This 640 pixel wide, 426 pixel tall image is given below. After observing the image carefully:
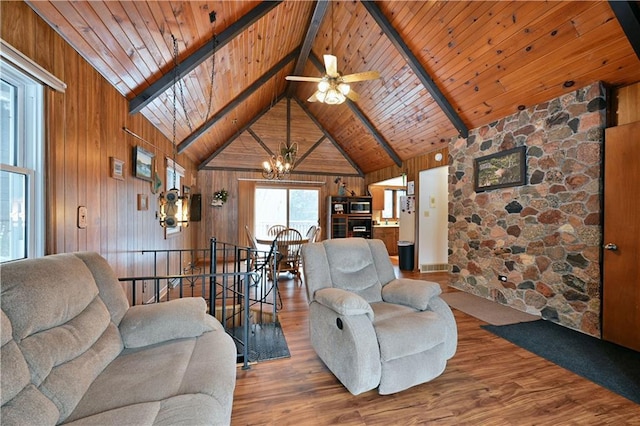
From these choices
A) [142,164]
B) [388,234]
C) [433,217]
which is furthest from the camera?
[388,234]

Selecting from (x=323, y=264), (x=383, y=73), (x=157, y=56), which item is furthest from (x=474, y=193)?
(x=157, y=56)

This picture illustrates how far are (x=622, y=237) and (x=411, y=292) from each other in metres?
2.22

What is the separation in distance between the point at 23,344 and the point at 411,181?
20.3 feet

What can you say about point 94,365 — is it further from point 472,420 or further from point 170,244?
point 170,244

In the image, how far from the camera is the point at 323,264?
240 cm

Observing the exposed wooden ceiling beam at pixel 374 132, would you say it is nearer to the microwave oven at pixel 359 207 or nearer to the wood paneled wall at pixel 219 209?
the microwave oven at pixel 359 207

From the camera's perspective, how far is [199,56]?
3.07 metres

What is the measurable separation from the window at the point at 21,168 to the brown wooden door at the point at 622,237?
4841mm

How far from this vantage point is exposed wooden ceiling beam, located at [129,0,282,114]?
121 inches

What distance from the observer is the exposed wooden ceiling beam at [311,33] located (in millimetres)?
3809

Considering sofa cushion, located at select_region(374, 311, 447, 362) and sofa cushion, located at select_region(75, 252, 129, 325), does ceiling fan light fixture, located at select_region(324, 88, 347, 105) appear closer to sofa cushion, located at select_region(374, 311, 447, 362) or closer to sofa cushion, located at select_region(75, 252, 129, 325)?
sofa cushion, located at select_region(374, 311, 447, 362)

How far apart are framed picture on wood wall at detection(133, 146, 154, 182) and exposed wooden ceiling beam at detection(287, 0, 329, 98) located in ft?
10.1

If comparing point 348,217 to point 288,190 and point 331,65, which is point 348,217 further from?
point 331,65

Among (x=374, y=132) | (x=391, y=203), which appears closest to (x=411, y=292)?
(x=374, y=132)
